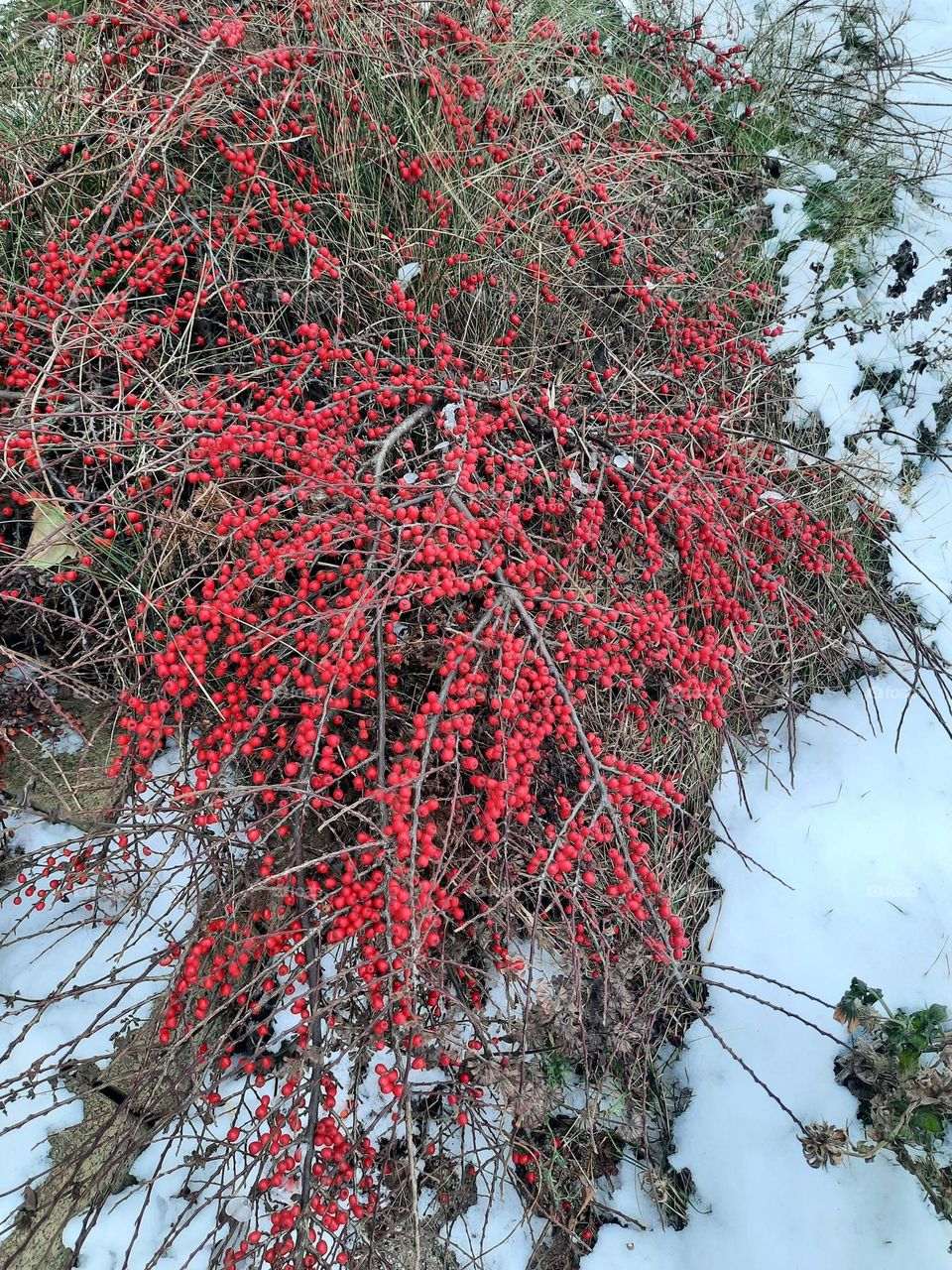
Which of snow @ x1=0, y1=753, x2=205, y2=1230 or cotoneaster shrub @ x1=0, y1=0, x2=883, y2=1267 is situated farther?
snow @ x1=0, y1=753, x2=205, y2=1230

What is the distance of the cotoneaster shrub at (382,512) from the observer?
188cm

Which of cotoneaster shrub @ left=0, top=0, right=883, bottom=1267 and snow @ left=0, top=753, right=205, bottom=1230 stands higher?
cotoneaster shrub @ left=0, top=0, right=883, bottom=1267

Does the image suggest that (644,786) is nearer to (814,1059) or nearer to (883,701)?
(814,1059)

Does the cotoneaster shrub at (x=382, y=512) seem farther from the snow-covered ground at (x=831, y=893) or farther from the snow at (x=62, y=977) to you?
the snow-covered ground at (x=831, y=893)

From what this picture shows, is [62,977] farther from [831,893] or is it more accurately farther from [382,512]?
[831,893]

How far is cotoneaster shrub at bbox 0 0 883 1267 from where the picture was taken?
1885 mm

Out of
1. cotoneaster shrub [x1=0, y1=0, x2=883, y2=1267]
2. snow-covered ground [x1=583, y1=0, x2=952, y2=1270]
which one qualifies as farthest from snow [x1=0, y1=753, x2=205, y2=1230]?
snow-covered ground [x1=583, y1=0, x2=952, y2=1270]

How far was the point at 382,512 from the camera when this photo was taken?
1.96 metres

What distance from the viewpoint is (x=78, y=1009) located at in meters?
2.22

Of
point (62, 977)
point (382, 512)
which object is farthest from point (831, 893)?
point (62, 977)

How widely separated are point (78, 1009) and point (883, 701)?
260cm

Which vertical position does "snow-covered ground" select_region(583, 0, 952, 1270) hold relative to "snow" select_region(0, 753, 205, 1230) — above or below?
above

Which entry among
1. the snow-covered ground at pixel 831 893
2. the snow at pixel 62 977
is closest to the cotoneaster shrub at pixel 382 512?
the snow at pixel 62 977

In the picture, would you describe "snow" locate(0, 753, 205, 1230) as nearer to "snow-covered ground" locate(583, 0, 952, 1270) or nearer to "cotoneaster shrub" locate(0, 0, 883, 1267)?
"cotoneaster shrub" locate(0, 0, 883, 1267)
